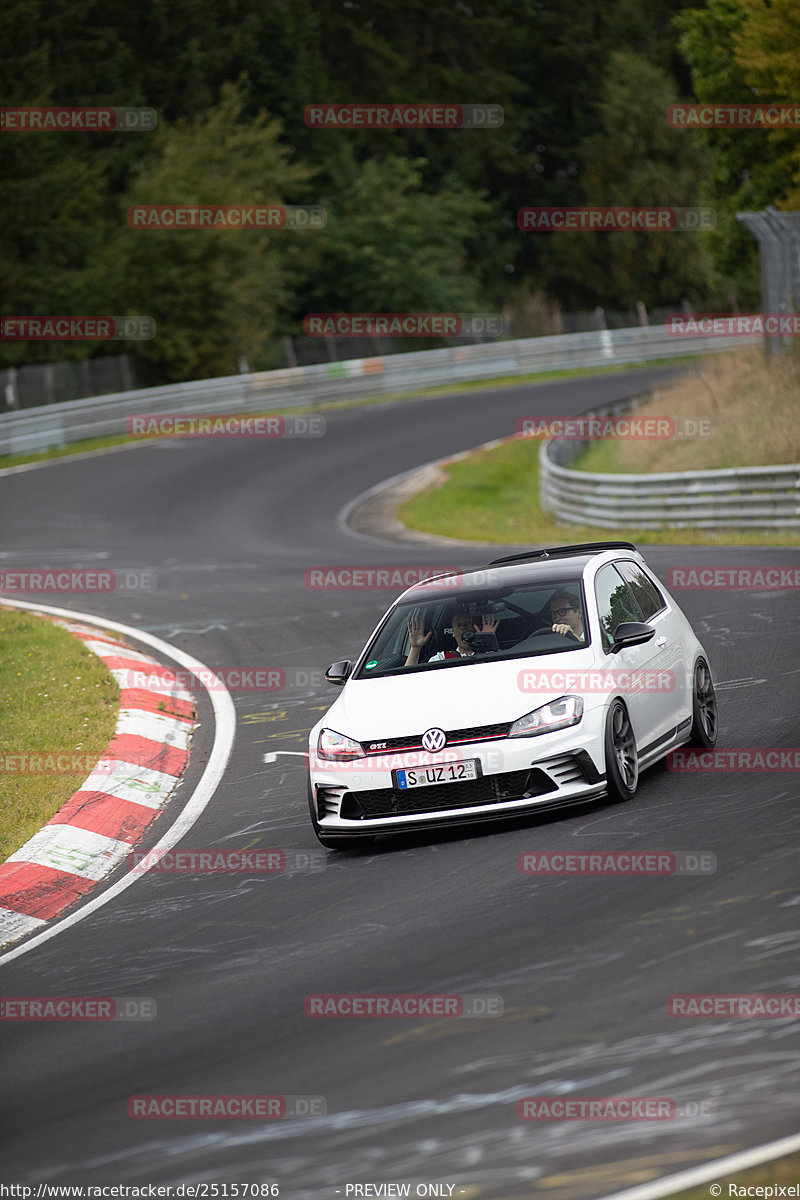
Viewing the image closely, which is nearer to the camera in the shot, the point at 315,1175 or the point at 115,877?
the point at 315,1175

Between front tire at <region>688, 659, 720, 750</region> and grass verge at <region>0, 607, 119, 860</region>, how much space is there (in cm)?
433

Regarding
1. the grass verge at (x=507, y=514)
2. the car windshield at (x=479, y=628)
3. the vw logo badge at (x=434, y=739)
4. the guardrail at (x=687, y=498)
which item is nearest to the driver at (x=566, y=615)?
the car windshield at (x=479, y=628)

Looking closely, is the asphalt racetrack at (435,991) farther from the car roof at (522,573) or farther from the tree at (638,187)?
the tree at (638,187)

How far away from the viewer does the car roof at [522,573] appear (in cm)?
1001

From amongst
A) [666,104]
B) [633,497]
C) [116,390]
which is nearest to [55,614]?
[633,497]

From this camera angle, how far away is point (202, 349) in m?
50.4

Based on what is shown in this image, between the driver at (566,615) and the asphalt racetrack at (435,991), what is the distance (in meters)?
1.13

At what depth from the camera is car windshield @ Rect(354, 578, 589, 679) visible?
376 inches

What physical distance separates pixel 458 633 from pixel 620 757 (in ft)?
4.63

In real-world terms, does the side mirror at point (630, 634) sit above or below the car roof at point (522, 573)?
below

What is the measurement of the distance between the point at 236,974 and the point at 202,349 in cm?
4501

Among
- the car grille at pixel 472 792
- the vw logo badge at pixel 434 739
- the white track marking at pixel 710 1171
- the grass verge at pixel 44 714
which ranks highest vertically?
the white track marking at pixel 710 1171

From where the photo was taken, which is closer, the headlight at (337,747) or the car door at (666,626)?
the headlight at (337,747)

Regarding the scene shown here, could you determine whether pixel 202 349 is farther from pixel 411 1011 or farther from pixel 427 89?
pixel 411 1011
